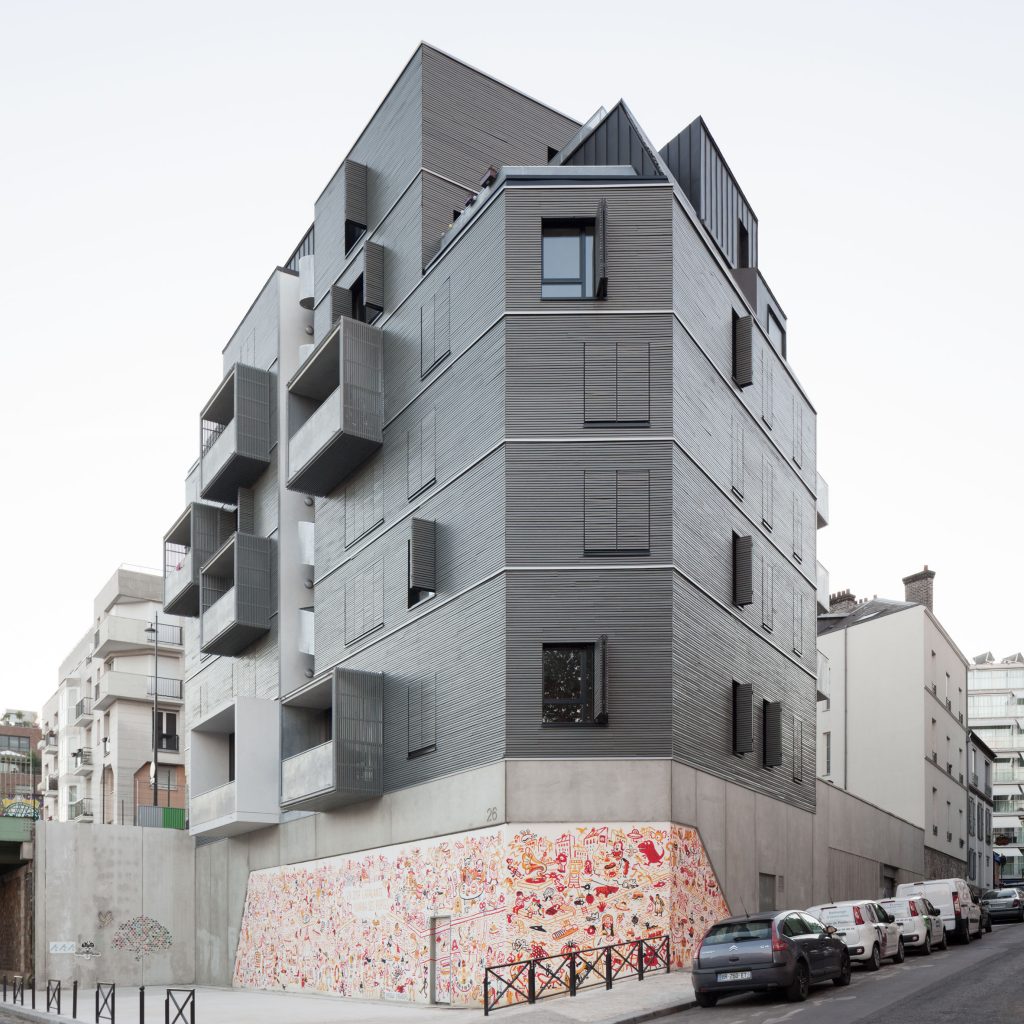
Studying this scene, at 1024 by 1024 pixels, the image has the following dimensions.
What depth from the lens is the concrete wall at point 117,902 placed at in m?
40.2

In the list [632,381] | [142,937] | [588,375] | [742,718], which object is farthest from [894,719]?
[588,375]

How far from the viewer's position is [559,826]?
25.8 meters

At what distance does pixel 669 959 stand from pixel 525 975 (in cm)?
268

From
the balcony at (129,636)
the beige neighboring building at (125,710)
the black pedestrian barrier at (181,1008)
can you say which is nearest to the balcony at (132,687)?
the beige neighboring building at (125,710)

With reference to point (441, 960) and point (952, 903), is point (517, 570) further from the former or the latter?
point (952, 903)

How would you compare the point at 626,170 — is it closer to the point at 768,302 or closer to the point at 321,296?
the point at 768,302

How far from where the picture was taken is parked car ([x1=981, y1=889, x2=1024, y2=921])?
4719 centimetres

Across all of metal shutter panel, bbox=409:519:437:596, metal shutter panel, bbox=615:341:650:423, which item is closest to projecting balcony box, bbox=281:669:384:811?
metal shutter panel, bbox=409:519:437:596

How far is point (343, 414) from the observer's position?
3231 cm

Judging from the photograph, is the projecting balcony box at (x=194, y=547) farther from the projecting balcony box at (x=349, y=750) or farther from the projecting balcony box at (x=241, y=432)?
the projecting balcony box at (x=349, y=750)

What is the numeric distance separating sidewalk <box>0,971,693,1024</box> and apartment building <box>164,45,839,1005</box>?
1.19 m

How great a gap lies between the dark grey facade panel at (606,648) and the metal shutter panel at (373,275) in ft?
33.6

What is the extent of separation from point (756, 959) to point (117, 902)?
2594cm

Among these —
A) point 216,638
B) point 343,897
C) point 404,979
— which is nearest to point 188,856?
point 216,638
